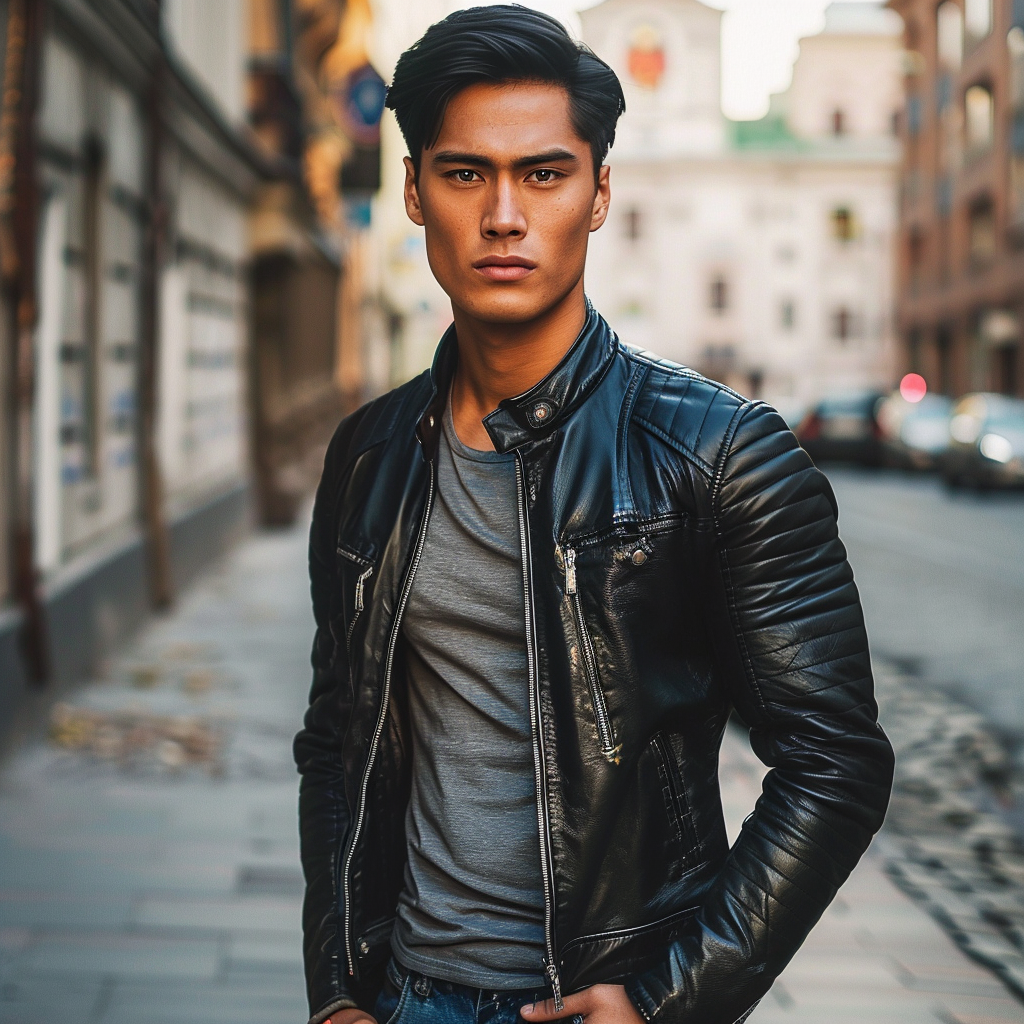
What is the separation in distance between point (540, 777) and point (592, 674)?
0.13 m

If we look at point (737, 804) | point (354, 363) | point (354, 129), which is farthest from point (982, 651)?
point (354, 363)

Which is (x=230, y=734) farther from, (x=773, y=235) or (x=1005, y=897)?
(x=773, y=235)

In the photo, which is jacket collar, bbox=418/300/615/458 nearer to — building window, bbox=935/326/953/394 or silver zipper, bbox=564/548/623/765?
silver zipper, bbox=564/548/623/765

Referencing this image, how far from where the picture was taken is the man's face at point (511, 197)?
1.79 metres

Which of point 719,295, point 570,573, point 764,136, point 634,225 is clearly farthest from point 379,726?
point 764,136

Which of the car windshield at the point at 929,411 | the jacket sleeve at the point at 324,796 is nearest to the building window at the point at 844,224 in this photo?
the car windshield at the point at 929,411

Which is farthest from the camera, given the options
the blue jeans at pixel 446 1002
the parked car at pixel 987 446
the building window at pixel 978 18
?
the building window at pixel 978 18

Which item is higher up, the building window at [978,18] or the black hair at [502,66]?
the building window at [978,18]

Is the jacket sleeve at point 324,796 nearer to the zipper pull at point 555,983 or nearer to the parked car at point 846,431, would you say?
the zipper pull at point 555,983

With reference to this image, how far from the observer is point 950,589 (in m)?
12.8

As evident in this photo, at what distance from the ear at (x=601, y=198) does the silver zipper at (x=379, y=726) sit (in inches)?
14.4

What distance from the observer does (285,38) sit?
1906cm

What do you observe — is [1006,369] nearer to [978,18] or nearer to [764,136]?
[978,18]

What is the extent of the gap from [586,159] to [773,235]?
220 ft
